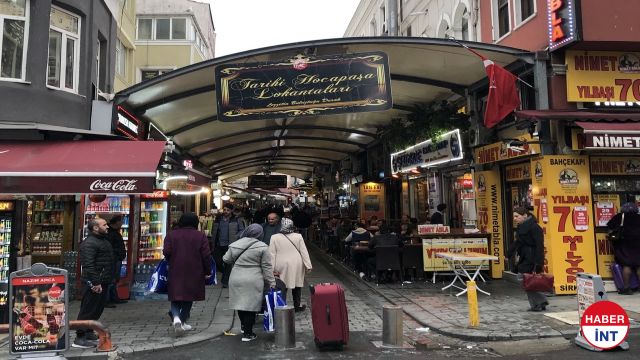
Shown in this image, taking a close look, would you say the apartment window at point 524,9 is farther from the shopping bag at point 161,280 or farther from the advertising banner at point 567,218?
the shopping bag at point 161,280

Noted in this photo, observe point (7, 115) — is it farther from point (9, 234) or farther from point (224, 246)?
point (224, 246)

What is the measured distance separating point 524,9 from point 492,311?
24.1 ft

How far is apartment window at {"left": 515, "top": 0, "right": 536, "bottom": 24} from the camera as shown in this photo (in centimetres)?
1122

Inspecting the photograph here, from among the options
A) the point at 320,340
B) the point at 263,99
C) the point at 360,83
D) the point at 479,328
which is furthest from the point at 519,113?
the point at 320,340

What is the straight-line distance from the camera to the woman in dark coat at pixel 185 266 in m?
6.96

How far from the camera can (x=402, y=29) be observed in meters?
20.8

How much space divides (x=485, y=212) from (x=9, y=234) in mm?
10012

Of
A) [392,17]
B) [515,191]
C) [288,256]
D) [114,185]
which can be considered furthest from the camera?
[392,17]

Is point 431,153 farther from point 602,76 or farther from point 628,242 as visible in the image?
point 628,242

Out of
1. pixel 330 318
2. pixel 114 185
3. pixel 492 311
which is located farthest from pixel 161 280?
pixel 492 311

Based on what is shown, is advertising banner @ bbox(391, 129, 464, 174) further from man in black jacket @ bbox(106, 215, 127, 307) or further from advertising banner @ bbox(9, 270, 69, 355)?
advertising banner @ bbox(9, 270, 69, 355)

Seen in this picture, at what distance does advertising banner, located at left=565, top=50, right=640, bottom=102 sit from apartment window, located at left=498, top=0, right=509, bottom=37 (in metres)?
3.02

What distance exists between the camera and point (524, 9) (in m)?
11.5

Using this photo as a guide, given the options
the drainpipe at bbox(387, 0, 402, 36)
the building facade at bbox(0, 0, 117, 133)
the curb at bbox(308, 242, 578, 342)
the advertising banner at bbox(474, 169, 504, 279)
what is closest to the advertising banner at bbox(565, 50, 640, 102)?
the advertising banner at bbox(474, 169, 504, 279)
